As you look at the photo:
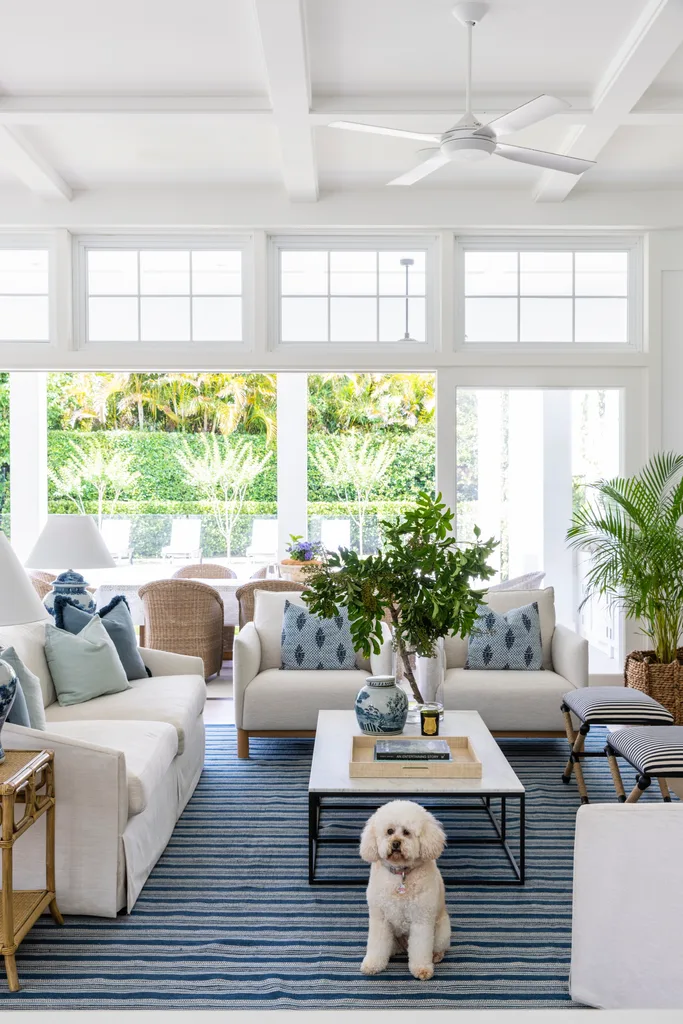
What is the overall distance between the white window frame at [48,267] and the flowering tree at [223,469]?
20.6ft

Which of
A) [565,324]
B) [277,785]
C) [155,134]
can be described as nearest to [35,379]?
[155,134]

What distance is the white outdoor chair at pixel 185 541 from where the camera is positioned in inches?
444

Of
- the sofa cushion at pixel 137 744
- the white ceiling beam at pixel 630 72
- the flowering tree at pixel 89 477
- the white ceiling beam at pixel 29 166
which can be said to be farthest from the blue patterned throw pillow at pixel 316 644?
the flowering tree at pixel 89 477

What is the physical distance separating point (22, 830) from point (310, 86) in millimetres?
3367

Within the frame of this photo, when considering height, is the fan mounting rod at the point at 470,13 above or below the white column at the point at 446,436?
above

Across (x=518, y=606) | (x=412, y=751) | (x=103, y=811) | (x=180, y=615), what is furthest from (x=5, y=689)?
(x=180, y=615)

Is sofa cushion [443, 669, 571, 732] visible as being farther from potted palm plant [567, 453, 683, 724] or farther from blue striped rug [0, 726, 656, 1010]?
potted palm plant [567, 453, 683, 724]

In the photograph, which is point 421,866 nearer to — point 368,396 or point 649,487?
point 649,487

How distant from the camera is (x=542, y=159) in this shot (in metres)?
3.72

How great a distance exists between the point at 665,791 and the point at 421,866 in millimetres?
1679

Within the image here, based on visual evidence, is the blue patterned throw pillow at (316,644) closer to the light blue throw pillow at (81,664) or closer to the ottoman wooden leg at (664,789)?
the light blue throw pillow at (81,664)

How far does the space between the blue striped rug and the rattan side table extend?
11 centimetres

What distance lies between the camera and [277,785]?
4.07 metres

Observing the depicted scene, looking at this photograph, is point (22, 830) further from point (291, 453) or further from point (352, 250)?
point (291, 453)
